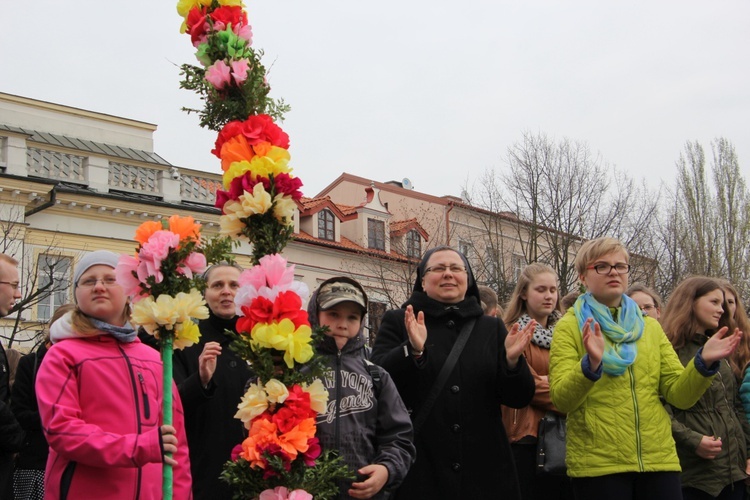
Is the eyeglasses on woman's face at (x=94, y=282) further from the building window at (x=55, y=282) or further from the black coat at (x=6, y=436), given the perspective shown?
the building window at (x=55, y=282)

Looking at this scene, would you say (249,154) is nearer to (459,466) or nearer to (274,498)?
(274,498)

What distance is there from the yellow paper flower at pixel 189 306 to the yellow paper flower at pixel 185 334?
3cm

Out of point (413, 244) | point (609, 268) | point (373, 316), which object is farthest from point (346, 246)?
point (609, 268)

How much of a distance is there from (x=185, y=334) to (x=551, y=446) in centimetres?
286

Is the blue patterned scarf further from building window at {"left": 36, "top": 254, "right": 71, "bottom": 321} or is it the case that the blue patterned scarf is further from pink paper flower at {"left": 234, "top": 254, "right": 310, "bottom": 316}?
building window at {"left": 36, "top": 254, "right": 71, "bottom": 321}

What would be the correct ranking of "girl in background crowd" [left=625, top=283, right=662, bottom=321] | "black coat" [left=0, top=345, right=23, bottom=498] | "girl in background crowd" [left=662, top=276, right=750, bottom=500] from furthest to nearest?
"girl in background crowd" [left=625, top=283, right=662, bottom=321], "girl in background crowd" [left=662, top=276, right=750, bottom=500], "black coat" [left=0, top=345, right=23, bottom=498]

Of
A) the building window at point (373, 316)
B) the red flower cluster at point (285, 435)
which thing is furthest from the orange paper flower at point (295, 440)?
the building window at point (373, 316)

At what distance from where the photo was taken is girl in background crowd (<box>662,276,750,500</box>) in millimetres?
6336

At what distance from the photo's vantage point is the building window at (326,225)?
37.2m

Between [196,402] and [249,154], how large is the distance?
1733mm

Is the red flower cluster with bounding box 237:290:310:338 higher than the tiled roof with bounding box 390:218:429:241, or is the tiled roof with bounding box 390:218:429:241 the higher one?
the tiled roof with bounding box 390:218:429:241

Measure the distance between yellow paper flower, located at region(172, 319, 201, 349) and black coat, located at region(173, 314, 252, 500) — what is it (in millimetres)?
874

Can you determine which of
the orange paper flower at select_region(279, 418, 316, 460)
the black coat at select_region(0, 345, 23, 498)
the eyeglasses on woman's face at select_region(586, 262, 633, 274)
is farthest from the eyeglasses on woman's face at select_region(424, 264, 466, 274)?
the black coat at select_region(0, 345, 23, 498)

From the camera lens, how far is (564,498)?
640 cm
